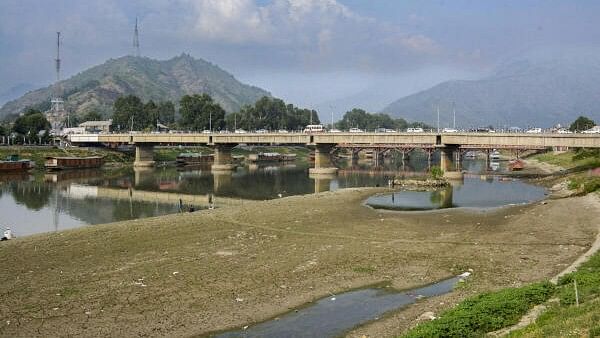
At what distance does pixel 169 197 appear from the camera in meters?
78.8

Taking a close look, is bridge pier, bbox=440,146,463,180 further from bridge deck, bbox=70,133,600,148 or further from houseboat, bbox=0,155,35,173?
houseboat, bbox=0,155,35,173

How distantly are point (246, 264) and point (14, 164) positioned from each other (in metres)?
106

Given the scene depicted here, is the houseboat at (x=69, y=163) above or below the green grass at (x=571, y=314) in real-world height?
above

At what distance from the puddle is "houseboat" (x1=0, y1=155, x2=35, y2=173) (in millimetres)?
110246

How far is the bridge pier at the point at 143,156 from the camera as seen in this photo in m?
152

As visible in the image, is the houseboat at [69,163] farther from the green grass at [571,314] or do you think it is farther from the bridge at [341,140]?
the green grass at [571,314]

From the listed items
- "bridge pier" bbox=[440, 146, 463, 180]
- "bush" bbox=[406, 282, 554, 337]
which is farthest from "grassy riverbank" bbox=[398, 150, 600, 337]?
"bridge pier" bbox=[440, 146, 463, 180]

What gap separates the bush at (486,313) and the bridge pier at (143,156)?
138366 mm

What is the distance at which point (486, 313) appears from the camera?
67.8 feet

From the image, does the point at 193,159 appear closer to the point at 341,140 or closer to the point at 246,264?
the point at 341,140

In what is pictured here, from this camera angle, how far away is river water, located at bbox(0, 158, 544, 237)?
197ft

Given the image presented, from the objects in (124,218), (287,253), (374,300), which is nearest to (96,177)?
(124,218)

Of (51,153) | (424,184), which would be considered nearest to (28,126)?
(51,153)

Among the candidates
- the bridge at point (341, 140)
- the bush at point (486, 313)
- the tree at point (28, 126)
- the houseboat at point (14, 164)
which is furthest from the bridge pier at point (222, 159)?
the bush at point (486, 313)
